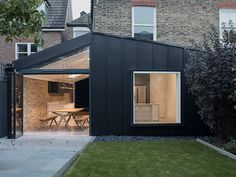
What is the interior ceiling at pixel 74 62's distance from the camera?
15516 millimetres

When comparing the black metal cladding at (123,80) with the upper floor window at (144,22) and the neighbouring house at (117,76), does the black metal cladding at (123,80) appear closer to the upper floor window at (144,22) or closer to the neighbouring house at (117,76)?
the neighbouring house at (117,76)

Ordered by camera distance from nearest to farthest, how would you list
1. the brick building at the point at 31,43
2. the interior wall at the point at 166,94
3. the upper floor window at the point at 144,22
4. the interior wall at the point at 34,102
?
1. the interior wall at the point at 166,94
2. the interior wall at the point at 34,102
3. the upper floor window at the point at 144,22
4. the brick building at the point at 31,43

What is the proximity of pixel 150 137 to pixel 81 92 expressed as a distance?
14.9 meters

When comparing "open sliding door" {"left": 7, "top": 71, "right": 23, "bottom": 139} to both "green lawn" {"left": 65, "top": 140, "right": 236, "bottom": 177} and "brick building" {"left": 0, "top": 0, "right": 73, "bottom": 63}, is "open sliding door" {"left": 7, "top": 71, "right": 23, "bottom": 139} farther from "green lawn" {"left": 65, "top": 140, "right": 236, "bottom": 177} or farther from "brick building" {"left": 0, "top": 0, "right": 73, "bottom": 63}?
"brick building" {"left": 0, "top": 0, "right": 73, "bottom": 63}

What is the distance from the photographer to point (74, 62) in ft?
51.1

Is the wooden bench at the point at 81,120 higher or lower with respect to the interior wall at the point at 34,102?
lower

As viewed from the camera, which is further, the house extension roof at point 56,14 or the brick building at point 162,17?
the house extension roof at point 56,14

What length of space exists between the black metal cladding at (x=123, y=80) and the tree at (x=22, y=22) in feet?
24.0

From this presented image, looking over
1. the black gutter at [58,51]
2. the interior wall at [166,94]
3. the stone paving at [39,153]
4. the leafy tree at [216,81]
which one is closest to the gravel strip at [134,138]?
the stone paving at [39,153]

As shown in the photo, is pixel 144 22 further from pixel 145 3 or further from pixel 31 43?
pixel 31 43

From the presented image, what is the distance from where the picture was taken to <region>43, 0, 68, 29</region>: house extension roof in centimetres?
2543

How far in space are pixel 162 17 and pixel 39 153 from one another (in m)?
11.3

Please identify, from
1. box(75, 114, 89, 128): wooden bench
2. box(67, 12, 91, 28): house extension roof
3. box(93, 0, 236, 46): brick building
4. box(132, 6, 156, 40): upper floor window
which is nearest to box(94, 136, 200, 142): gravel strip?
box(75, 114, 89, 128): wooden bench

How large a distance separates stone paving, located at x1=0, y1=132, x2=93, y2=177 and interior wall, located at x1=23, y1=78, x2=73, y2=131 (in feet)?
7.97
